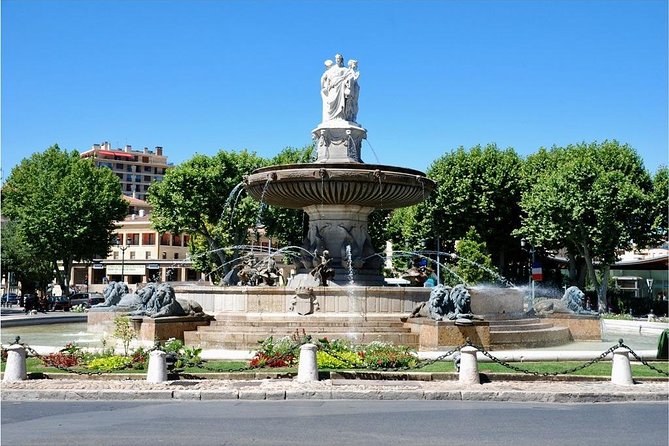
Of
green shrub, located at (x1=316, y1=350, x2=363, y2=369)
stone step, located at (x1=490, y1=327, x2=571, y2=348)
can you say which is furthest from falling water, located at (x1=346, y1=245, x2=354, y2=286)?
green shrub, located at (x1=316, y1=350, x2=363, y2=369)

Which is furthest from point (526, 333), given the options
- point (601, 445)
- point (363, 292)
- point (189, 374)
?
point (601, 445)

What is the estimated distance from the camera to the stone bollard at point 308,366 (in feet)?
41.1

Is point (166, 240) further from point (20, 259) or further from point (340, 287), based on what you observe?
point (340, 287)

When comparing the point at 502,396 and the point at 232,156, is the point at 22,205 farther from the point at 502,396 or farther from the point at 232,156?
the point at 502,396

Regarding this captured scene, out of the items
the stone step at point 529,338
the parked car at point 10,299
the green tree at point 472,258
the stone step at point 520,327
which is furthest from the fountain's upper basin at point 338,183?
the parked car at point 10,299

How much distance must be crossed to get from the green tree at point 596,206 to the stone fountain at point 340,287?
19513mm

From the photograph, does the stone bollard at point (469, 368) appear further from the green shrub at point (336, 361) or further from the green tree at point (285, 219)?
the green tree at point (285, 219)

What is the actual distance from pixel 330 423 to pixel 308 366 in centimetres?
287

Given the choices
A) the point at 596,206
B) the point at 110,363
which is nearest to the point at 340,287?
the point at 110,363

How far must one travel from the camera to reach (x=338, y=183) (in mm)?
21188

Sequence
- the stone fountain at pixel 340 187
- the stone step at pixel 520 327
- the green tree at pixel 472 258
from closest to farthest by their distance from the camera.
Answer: the stone step at pixel 520 327 < the stone fountain at pixel 340 187 < the green tree at pixel 472 258

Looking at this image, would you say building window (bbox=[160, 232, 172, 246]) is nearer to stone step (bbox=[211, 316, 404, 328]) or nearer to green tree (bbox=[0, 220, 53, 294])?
green tree (bbox=[0, 220, 53, 294])

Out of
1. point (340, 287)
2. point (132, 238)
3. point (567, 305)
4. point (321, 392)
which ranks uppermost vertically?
point (132, 238)

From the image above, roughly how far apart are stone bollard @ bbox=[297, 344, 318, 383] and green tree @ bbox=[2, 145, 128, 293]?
128ft
